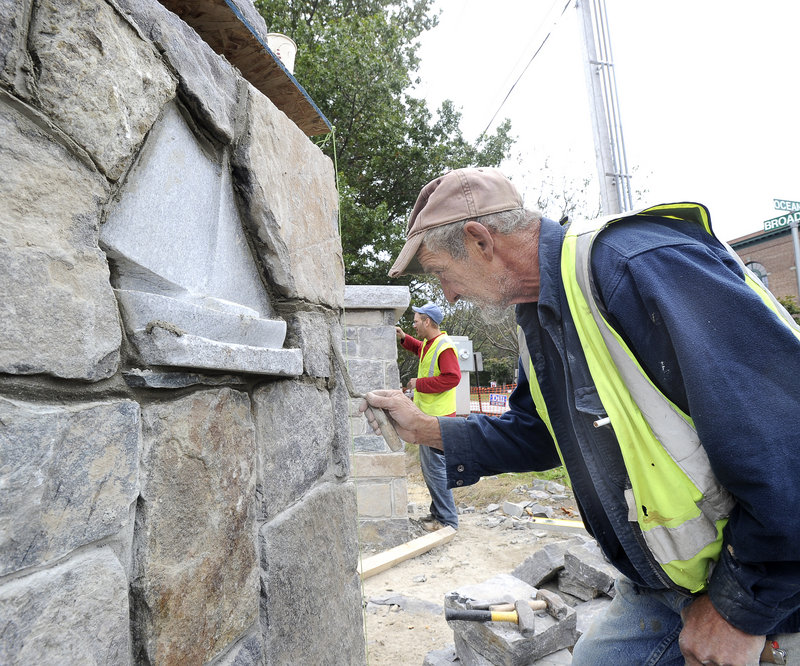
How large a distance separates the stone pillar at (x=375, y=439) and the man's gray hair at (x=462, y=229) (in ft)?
10.5

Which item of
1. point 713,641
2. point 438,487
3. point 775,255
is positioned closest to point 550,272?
point 713,641

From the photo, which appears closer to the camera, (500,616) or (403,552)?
(500,616)

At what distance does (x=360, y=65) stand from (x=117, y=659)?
422 inches

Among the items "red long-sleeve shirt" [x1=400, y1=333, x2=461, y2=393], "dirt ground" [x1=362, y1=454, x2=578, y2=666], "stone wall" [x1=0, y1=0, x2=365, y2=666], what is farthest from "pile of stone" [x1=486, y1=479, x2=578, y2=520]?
"stone wall" [x1=0, y1=0, x2=365, y2=666]

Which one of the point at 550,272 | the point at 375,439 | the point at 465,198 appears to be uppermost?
the point at 465,198

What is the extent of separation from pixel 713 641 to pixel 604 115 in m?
6.50

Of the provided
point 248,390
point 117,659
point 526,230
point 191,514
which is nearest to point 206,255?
point 248,390

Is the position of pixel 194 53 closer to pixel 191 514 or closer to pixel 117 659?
pixel 191 514

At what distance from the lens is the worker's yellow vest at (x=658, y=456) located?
120cm

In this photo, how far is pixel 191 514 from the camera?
1.04 m

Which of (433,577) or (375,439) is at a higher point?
(375,439)

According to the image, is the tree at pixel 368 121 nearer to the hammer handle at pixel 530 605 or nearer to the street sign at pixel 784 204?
the hammer handle at pixel 530 605

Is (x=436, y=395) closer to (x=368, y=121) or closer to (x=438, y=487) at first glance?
(x=438, y=487)

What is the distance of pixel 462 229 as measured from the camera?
172 centimetres
